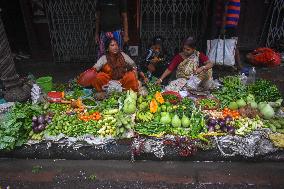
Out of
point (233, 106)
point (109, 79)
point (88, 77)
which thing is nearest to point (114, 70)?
point (109, 79)

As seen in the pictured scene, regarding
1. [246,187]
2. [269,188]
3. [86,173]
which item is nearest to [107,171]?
[86,173]

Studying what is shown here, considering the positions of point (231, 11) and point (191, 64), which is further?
point (231, 11)

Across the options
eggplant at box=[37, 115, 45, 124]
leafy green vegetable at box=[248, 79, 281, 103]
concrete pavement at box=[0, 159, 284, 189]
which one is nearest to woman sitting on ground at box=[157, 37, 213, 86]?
leafy green vegetable at box=[248, 79, 281, 103]

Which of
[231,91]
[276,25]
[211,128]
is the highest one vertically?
[276,25]

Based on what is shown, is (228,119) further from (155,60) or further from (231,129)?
(155,60)

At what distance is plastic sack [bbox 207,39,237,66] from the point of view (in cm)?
644

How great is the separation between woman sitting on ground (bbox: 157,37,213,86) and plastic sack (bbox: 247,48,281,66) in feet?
6.88

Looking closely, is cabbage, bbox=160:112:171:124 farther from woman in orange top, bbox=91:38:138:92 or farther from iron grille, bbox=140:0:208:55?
iron grille, bbox=140:0:208:55

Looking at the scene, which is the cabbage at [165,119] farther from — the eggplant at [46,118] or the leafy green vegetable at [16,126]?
the leafy green vegetable at [16,126]

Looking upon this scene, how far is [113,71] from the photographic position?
5699 millimetres

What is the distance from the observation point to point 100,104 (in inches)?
207

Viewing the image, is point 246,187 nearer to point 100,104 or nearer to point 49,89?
point 100,104

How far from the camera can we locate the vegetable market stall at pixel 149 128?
14.3ft

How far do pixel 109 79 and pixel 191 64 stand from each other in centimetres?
163
